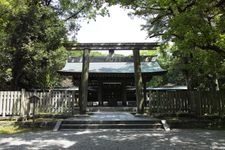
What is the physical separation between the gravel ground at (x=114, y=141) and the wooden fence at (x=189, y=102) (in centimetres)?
612

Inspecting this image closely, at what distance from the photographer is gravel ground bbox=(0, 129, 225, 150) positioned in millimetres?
10430

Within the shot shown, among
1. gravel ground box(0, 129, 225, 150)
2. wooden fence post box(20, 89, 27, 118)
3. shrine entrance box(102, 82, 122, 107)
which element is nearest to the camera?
gravel ground box(0, 129, 225, 150)

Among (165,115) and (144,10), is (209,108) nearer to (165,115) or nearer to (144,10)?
(165,115)

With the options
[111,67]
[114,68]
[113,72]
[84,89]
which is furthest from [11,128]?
[111,67]

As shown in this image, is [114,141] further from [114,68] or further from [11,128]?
[114,68]

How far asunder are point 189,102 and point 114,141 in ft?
31.7

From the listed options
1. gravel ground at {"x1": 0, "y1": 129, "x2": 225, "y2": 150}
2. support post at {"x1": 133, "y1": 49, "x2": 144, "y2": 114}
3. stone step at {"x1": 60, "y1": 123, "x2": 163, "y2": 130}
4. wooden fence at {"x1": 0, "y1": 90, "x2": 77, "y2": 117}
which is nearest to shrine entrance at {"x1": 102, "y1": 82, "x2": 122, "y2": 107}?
support post at {"x1": 133, "y1": 49, "x2": 144, "y2": 114}

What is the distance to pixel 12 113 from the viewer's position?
1822 centimetres

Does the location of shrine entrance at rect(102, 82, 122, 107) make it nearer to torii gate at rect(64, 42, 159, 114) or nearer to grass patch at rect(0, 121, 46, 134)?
torii gate at rect(64, 42, 159, 114)

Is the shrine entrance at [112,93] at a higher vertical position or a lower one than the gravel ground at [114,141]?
higher

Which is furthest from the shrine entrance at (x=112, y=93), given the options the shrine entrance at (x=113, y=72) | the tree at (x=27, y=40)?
the tree at (x=27, y=40)

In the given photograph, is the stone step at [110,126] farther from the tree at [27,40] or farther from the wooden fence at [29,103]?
the tree at [27,40]

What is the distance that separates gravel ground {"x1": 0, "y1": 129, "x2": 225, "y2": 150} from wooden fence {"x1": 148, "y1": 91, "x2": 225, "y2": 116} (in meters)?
6.12

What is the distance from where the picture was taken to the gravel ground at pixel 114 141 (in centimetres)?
1043
